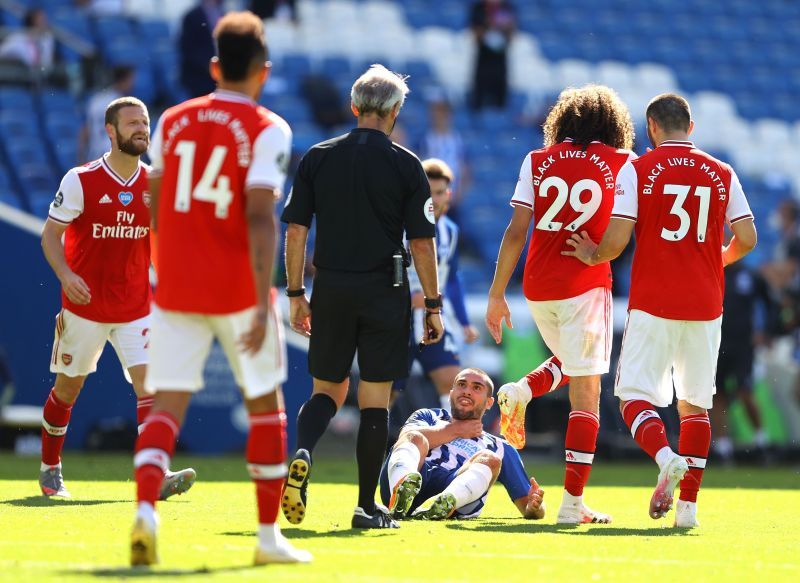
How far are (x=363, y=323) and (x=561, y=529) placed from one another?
1.53 metres


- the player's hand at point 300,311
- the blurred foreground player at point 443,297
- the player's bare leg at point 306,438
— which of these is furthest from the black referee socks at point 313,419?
the blurred foreground player at point 443,297

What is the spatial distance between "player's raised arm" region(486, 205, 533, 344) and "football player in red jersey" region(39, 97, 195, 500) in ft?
7.45

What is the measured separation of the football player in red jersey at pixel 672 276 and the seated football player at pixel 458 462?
77cm

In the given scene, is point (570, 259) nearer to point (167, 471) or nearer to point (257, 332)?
point (167, 471)

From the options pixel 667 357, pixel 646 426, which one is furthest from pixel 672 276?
pixel 646 426

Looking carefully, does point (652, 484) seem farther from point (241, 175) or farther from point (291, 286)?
point (241, 175)

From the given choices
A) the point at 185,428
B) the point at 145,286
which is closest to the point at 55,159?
the point at 185,428

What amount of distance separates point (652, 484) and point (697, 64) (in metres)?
14.0

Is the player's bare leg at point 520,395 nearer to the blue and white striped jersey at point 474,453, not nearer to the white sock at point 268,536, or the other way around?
the blue and white striped jersey at point 474,453

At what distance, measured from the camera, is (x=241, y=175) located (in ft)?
18.4

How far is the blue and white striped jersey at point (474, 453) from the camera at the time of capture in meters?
8.15

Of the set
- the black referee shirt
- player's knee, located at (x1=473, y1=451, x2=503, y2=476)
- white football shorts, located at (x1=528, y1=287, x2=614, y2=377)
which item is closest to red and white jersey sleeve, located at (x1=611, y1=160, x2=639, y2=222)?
white football shorts, located at (x1=528, y1=287, x2=614, y2=377)

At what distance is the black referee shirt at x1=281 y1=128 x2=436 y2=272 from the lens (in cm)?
702

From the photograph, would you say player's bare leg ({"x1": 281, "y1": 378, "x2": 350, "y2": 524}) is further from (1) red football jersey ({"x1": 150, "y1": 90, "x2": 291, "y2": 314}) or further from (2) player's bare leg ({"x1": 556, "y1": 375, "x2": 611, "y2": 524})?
(2) player's bare leg ({"x1": 556, "y1": 375, "x2": 611, "y2": 524})
